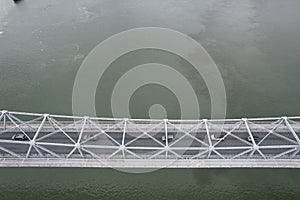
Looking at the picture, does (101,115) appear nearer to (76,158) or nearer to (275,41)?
(76,158)

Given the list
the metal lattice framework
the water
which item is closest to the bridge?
the metal lattice framework

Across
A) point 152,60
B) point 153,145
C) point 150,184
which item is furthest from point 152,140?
point 152,60

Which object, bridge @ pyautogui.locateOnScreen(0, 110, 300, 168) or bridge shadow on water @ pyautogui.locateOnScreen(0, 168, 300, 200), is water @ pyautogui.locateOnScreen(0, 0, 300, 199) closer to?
bridge shadow on water @ pyautogui.locateOnScreen(0, 168, 300, 200)

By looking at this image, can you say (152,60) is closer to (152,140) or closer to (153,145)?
(152,140)

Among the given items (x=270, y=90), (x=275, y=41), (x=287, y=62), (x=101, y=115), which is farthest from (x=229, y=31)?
(x=101, y=115)

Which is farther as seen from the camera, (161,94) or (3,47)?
(3,47)
